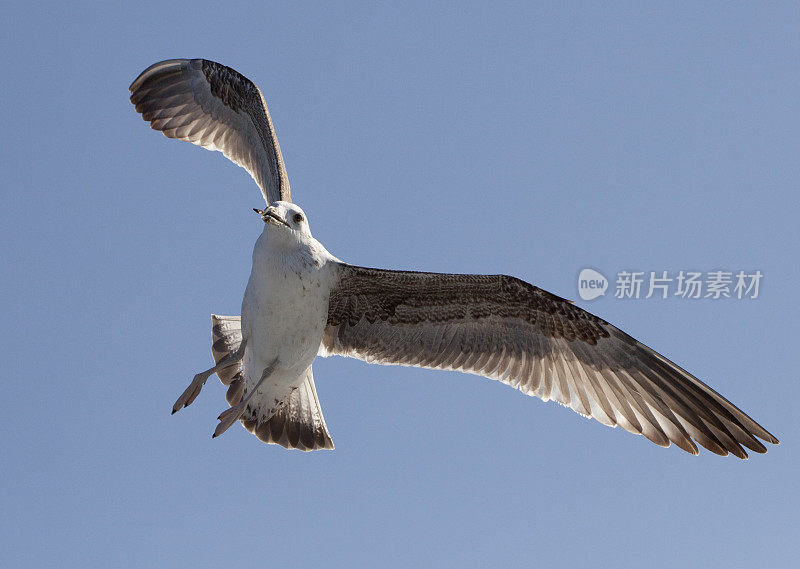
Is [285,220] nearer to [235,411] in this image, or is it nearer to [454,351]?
[235,411]

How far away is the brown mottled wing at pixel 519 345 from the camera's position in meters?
8.30

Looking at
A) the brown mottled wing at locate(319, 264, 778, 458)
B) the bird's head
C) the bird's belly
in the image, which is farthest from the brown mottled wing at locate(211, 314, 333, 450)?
the bird's head

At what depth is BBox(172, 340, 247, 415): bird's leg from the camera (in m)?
7.70

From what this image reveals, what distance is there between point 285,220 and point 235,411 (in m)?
1.74

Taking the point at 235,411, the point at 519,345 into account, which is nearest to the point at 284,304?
the point at 235,411

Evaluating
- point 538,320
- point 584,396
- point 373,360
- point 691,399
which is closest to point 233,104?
point 373,360

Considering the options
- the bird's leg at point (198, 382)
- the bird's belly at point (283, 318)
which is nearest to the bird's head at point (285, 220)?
the bird's belly at point (283, 318)

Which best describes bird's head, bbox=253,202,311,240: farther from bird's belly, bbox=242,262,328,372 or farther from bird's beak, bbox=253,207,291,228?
bird's belly, bbox=242,262,328,372

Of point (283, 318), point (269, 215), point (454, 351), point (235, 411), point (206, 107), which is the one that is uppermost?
point (206, 107)

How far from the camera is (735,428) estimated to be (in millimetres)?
8047

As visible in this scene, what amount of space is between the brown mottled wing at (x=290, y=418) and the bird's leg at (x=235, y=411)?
17.9 inches

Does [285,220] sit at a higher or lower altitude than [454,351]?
lower

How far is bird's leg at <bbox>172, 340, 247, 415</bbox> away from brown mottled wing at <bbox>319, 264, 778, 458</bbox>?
3.16 ft

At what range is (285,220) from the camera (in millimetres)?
7406
